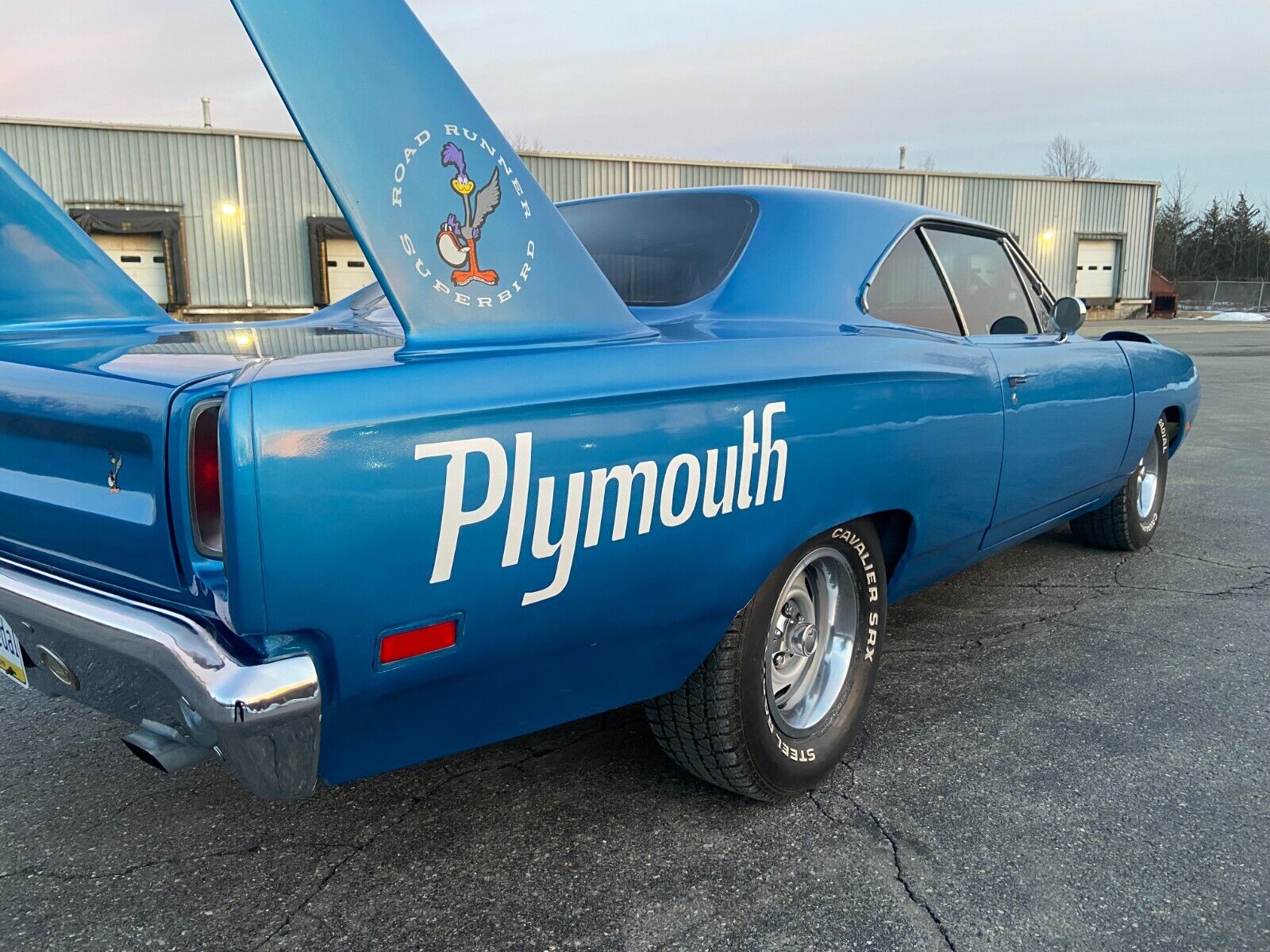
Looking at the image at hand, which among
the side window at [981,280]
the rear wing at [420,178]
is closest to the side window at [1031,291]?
the side window at [981,280]

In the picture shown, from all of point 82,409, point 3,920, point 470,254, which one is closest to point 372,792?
point 3,920

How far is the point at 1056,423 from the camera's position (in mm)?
3256

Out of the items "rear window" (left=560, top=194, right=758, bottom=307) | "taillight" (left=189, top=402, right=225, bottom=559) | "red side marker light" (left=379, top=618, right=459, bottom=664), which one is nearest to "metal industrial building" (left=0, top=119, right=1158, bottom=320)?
"rear window" (left=560, top=194, right=758, bottom=307)

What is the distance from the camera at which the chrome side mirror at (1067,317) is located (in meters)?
3.53

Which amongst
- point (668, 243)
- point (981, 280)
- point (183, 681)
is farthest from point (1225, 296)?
point (183, 681)

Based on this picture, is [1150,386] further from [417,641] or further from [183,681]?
[183,681]

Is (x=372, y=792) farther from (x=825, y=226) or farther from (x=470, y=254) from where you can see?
(x=825, y=226)

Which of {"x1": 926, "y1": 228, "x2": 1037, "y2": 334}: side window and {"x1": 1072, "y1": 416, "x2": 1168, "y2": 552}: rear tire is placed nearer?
{"x1": 926, "y1": 228, "x2": 1037, "y2": 334}: side window

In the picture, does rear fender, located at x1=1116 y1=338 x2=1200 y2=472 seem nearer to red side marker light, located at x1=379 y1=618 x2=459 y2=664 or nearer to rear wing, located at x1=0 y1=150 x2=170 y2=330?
red side marker light, located at x1=379 y1=618 x2=459 y2=664

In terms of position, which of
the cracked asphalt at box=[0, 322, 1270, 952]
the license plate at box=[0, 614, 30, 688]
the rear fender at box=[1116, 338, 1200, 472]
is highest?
the rear fender at box=[1116, 338, 1200, 472]

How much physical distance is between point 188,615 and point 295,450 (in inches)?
16.5

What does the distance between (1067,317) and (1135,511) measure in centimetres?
135

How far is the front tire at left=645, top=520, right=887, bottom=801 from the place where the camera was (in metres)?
2.15

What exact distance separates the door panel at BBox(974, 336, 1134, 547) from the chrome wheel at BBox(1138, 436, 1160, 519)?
0.85 metres
